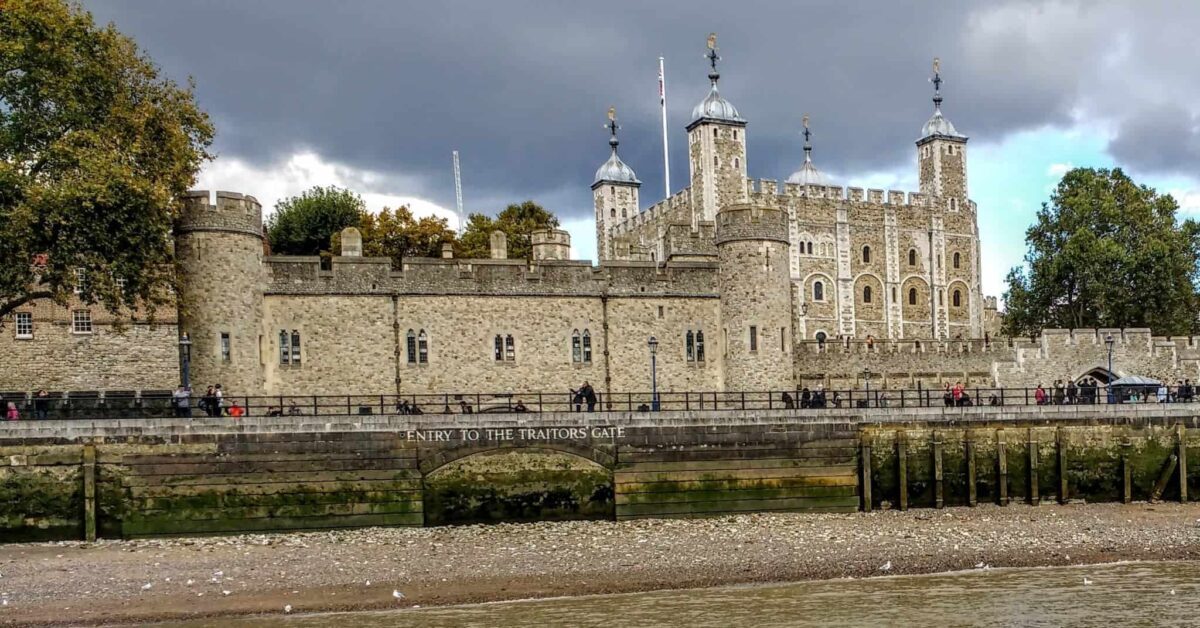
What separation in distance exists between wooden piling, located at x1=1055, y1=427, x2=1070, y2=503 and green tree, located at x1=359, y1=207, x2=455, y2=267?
2922 centimetres

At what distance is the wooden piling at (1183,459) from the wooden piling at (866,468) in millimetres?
8689

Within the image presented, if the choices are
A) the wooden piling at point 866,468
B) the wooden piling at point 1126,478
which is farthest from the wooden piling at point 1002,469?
the wooden piling at point 866,468

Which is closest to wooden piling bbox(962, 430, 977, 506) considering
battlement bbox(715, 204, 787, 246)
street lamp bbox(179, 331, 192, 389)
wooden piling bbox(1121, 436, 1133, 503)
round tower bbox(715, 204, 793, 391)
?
wooden piling bbox(1121, 436, 1133, 503)

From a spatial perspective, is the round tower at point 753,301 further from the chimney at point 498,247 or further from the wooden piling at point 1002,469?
the wooden piling at point 1002,469

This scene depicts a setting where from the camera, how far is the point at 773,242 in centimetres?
4059

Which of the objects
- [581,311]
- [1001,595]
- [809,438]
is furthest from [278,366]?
[1001,595]

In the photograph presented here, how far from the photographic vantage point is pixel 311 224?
5669cm

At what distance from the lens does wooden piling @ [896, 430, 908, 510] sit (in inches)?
1237

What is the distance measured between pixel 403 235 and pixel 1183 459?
33042 millimetres

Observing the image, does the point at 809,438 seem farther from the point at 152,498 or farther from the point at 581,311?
the point at 152,498

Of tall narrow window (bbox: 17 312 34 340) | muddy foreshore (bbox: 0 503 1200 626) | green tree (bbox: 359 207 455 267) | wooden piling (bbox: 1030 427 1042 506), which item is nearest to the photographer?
muddy foreshore (bbox: 0 503 1200 626)

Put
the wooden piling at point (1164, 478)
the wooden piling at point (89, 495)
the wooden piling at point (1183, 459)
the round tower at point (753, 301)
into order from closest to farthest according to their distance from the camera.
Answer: the wooden piling at point (89, 495), the wooden piling at point (1183, 459), the wooden piling at point (1164, 478), the round tower at point (753, 301)

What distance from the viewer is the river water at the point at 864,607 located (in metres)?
21.5

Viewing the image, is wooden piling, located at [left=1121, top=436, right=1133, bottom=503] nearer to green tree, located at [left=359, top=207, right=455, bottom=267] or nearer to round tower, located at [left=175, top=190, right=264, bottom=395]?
round tower, located at [left=175, top=190, right=264, bottom=395]
